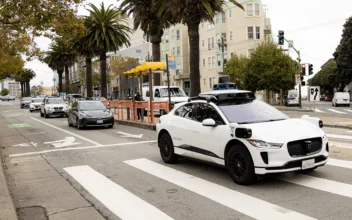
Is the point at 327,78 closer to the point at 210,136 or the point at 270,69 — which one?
the point at 270,69

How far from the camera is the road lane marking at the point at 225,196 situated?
502cm

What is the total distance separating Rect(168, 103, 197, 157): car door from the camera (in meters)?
7.90

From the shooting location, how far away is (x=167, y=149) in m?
8.84

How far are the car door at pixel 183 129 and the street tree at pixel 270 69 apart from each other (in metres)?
34.0

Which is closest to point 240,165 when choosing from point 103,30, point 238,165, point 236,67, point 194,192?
point 238,165

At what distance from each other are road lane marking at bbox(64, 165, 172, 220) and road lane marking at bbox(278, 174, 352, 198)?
271 centimetres

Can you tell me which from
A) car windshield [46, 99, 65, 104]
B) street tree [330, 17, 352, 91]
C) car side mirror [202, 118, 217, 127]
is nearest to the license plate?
car side mirror [202, 118, 217, 127]

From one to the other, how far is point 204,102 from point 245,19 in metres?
45.1

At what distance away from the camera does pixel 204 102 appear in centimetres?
782

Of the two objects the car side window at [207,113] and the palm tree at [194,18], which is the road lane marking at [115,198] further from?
the palm tree at [194,18]

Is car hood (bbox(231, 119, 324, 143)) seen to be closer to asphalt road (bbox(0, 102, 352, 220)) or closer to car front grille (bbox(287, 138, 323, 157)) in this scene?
car front grille (bbox(287, 138, 323, 157))

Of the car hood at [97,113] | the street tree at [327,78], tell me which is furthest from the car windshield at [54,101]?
the street tree at [327,78]

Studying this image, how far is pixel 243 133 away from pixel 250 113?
105cm

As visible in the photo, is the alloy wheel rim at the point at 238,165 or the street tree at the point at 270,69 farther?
the street tree at the point at 270,69
